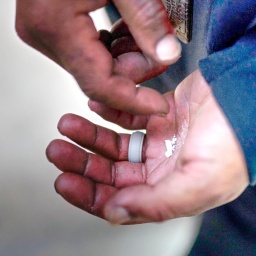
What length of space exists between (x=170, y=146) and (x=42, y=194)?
0.35 metres

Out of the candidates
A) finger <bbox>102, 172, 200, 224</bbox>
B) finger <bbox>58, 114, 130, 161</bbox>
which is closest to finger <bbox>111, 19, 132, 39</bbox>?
finger <bbox>58, 114, 130, 161</bbox>

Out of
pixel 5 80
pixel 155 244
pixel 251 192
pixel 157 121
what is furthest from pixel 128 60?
pixel 5 80

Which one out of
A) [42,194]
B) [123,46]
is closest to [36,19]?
[123,46]

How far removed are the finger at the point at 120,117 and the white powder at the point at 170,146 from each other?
2.4 inches

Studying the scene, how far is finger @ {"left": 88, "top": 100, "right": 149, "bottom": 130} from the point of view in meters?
0.63

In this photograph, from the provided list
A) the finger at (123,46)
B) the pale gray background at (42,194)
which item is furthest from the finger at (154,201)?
the pale gray background at (42,194)

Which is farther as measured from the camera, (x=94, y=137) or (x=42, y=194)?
(x=42, y=194)

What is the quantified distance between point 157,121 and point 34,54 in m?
0.54

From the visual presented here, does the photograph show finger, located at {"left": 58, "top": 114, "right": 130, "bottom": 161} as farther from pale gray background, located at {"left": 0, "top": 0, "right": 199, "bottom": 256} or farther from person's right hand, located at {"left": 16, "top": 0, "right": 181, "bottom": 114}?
pale gray background, located at {"left": 0, "top": 0, "right": 199, "bottom": 256}

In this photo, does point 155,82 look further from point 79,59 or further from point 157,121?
point 79,59

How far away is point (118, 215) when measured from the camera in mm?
434

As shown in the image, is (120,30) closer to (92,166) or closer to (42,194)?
Result: (92,166)

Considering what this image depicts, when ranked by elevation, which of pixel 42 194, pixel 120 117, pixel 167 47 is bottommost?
pixel 42 194

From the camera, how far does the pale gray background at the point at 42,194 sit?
79 cm
